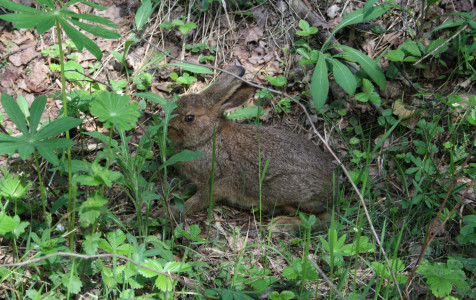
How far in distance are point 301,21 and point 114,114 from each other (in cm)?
341

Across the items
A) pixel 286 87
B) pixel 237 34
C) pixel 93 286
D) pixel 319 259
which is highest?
pixel 237 34

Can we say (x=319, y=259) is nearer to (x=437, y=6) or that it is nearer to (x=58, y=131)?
(x=58, y=131)

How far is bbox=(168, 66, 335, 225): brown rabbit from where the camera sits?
4.70 m

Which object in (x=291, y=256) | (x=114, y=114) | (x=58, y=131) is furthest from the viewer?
(x=291, y=256)

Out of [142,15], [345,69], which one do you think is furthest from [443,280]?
[142,15]

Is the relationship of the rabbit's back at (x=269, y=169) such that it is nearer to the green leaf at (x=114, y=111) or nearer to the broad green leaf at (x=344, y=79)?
the broad green leaf at (x=344, y=79)

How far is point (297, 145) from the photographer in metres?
4.79

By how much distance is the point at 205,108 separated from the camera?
4.94 m

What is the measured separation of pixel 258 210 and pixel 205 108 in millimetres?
1247

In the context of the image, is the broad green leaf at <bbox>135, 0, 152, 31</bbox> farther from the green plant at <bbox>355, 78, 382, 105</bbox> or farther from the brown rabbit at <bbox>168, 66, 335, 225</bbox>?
the green plant at <bbox>355, 78, 382, 105</bbox>

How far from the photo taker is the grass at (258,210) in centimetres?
318

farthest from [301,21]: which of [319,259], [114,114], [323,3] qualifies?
[114,114]

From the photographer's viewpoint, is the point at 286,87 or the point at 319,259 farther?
the point at 286,87

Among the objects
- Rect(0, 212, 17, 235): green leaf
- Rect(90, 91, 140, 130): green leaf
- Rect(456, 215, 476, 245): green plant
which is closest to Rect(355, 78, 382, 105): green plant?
Rect(456, 215, 476, 245): green plant
